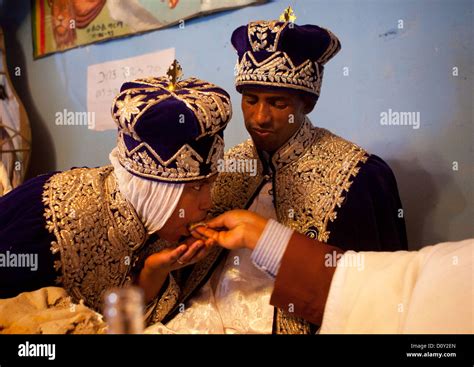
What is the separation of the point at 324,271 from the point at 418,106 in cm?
72

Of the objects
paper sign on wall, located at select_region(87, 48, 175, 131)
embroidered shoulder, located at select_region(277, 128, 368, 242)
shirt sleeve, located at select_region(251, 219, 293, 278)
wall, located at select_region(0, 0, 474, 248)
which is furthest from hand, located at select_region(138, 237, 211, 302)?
paper sign on wall, located at select_region(87, 48, 175, 131)

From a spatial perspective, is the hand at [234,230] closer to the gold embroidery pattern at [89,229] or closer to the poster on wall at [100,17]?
the gold embroidery pattern at [89,229]

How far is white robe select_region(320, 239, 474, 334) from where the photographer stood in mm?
1090

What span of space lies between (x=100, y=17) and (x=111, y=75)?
0.65 ft

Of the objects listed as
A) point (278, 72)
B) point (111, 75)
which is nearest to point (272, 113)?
point (278, 72)

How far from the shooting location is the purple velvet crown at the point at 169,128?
125 centimetres

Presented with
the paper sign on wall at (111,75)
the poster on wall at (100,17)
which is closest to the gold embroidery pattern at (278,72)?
the poster on wall at (100,17)

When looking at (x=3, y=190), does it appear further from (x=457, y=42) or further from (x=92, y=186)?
(x=457, y=42)

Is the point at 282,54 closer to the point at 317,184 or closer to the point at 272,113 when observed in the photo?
the point at 272,113

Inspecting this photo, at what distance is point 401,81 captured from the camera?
176 centimetres

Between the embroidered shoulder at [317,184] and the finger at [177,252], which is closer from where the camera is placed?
the finger at [177,252]

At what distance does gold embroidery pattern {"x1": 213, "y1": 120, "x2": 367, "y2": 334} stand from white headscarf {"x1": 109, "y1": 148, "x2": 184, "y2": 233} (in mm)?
330

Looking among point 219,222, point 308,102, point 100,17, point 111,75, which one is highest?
point 100,17

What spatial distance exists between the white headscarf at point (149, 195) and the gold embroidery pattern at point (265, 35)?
1.63 feet
